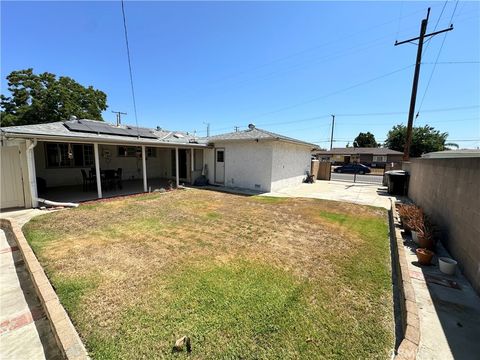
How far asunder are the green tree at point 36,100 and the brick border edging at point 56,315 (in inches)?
1010

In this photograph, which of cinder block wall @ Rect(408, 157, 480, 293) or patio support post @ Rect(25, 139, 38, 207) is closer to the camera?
cinder block wall @ Rect(408, 157, 480, 293)

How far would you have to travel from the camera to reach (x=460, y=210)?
388 cm

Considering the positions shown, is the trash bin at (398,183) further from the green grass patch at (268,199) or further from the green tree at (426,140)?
the green tree at (426,140)

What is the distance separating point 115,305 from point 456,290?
468cm

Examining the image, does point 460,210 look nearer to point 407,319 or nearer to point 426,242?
point 426,242

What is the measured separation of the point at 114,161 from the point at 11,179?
5682mm

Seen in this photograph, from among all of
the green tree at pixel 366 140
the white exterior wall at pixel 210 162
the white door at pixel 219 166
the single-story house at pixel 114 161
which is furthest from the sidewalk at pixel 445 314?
the green tree at pixel 366 140

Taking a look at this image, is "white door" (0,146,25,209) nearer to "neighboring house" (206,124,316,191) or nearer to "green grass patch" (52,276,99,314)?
"green grass patch" (52,276,99,314)

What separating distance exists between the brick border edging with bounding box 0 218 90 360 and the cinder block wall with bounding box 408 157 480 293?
4912 mm

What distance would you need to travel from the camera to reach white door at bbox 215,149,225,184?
13023mm

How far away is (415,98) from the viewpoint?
1221 centimetres

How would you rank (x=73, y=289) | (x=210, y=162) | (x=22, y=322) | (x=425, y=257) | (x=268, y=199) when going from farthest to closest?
(x=210, y=162)
(x=268, y=199)
(x=425, y=257)
(x=73, y=289)
(x=22, y=322)

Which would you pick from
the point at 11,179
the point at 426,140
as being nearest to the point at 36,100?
the point at 11,179

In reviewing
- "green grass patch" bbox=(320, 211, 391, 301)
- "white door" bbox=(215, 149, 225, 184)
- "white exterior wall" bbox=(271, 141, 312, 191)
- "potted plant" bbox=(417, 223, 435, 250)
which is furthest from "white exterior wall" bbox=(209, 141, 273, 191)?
"potted plant" bbox=(417, 223, 435, 250)
